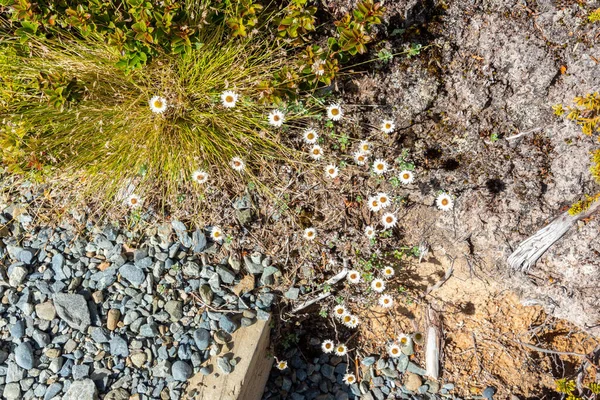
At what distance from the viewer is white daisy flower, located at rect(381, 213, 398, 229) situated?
3158 millimetres

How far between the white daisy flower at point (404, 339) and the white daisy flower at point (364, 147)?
122cm

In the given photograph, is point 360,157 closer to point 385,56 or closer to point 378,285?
point 385,56

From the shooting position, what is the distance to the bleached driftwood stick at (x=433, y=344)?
329 cm

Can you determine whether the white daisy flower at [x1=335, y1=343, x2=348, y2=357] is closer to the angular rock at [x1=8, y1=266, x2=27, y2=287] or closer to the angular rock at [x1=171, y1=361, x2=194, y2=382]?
the angular rock at [x1=171, y1=361, x2=194, y2=382]

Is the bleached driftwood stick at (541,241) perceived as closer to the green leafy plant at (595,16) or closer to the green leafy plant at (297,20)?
the green leafy plant at (595,16)

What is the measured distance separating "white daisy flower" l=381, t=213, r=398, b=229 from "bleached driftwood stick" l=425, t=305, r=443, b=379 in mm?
638

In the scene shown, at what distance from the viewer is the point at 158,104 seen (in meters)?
2.97

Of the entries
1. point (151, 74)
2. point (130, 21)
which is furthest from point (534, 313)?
point (130, 21)

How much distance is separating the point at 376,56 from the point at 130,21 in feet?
4.73

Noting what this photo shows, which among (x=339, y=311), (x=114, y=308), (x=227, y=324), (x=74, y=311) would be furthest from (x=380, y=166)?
(x=74, y=311)

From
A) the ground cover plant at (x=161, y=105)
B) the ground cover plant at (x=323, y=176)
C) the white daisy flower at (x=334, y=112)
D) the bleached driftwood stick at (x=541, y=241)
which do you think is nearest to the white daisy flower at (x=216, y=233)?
the ground cover plant at (x=323, y=176)

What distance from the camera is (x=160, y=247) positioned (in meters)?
3.20

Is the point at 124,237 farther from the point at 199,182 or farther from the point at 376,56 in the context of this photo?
the point at 376,56

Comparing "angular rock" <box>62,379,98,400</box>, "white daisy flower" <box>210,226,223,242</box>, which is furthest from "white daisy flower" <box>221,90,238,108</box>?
"angular rock" <box>62,379,98,400</box>
